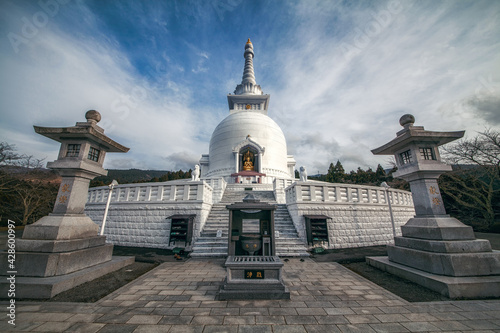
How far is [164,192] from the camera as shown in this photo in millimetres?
11531

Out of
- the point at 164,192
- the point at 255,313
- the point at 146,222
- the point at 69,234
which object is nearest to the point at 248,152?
the point at 164,192

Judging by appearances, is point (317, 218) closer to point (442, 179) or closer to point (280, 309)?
point (280, 309)

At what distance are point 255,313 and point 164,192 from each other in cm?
937

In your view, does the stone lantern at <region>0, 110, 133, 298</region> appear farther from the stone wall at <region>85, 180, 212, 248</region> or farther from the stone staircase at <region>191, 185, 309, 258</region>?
the stone wall at <region>85, 180, 212, 248</region>

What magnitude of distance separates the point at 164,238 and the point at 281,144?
2248 centimetres

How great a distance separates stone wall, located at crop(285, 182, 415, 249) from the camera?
1080 cm

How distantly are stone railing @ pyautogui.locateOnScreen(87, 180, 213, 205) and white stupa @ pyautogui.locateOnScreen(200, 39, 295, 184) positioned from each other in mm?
11376

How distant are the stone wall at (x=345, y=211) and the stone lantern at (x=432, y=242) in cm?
353

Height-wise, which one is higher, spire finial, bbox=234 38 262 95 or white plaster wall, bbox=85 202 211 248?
spire finial, bbox=234 38 262 95

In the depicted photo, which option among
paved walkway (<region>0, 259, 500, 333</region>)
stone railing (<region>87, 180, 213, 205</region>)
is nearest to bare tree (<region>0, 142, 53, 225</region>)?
stone railing (<region>87, 180, 213, 205</region>)

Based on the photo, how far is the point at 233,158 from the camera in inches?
1035

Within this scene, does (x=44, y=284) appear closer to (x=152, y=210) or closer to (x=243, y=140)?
(x=152, y=210)

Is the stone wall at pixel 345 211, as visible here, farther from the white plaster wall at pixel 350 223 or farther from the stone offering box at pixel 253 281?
the stone offering box at pixel 253 281

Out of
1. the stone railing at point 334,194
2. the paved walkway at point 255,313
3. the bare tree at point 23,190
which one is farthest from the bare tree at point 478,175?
the bare tree at point 23,190
